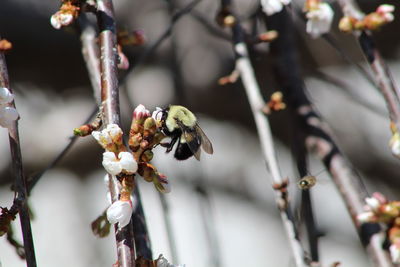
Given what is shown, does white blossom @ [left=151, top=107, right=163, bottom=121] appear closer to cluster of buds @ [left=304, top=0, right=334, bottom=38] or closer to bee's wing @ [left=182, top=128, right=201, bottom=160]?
bee's wing @ [left=182, top=128, right=201, bottom=160]

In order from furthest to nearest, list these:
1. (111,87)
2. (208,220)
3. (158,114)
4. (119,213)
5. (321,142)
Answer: (208,220)
(321,142)
(158,114)
(111,87)
(119,213)

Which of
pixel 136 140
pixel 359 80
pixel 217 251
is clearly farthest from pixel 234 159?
pixel 136 140

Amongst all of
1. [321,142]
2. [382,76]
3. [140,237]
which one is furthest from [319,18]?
[140,237]

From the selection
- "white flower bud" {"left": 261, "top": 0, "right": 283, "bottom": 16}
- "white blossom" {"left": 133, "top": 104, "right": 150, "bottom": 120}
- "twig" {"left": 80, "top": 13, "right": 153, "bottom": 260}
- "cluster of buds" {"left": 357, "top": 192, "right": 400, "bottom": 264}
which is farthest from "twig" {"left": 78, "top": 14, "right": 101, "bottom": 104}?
"cluster of buds" {"left": 357, "top": 192, "right": 400, "bottom": 264}

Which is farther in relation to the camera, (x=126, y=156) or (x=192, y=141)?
(x=192, y=141)

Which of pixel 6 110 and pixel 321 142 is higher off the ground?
pixel 321 142

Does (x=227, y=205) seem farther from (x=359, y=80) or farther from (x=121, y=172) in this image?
(x=121, y=172)

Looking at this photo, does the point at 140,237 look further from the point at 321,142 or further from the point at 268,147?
the point at 321,142
